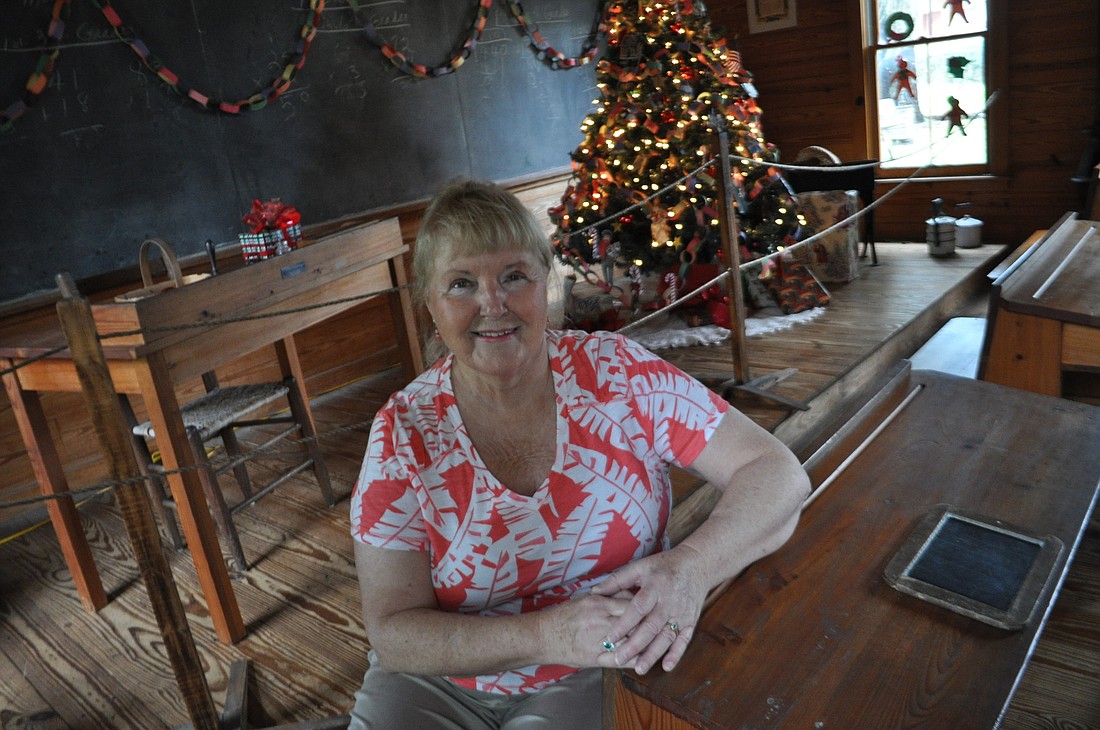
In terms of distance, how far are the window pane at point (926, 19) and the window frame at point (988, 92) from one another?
A: 0.04 metres

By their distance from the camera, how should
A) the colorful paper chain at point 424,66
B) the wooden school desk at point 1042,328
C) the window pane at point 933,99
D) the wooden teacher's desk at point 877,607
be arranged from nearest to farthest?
1. the wooden teacher's desk at point 877,607
2. the wooden school desk at point 1042,328
3. the colorful paper chain at point 424,66
4. the window pane at point 933,99

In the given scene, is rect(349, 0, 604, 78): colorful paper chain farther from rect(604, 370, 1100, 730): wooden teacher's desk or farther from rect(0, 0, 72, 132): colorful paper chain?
rect(604, 370, 1100, 730): wooden teacher's desk

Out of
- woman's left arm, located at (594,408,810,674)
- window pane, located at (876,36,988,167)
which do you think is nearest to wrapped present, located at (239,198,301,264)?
woman's left arm, located at (594,408,810,674)

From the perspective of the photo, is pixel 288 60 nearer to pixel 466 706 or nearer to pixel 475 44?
pixel 475 44

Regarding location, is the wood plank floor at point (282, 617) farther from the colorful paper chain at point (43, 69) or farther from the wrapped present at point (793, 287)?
the colorful paper chain at point (43, 69)

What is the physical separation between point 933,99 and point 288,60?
411cm

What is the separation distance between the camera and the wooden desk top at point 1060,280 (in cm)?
230

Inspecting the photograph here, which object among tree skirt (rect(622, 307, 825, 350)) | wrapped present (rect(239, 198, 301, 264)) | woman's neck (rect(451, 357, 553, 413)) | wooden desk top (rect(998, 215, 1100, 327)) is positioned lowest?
tree skirt (rect(622, 307, 825, 350))

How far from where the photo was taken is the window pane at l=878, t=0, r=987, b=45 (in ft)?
16.6

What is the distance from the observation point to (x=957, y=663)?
92cm

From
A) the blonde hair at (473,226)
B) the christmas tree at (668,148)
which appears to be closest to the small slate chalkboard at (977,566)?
the blonde hair at (473,226)

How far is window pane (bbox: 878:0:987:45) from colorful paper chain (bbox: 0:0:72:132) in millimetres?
4798

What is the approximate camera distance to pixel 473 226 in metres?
1.27

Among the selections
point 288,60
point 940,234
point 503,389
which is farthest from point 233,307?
point 940,234
